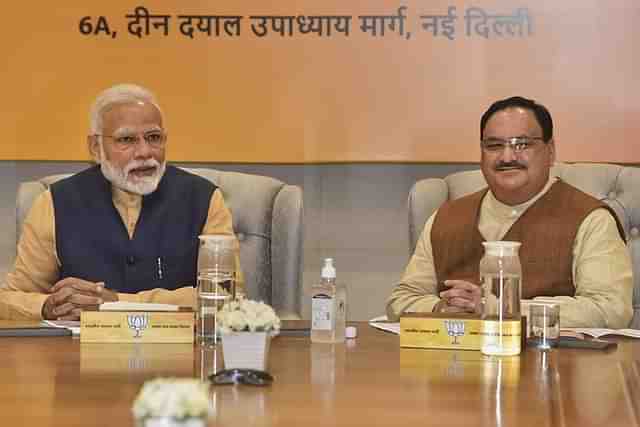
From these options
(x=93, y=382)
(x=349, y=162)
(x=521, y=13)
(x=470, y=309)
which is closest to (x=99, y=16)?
(x=349, y=162)

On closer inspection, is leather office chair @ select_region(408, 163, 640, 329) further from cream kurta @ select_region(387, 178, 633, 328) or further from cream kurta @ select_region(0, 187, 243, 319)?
cream kurta @ select_region(0, 187, 243, 319)

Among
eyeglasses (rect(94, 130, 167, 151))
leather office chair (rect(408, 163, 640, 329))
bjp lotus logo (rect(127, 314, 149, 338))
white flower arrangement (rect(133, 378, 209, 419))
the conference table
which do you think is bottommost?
the conference table

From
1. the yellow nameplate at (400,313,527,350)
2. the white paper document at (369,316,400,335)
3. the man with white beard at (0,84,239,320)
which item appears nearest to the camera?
the yellow nameplate at (400,313,527,350)

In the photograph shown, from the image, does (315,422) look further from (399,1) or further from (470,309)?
(399,1)

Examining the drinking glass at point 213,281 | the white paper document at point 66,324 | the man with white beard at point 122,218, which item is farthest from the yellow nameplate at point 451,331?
the man with white beard at point 122,218

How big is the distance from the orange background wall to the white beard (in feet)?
2.19

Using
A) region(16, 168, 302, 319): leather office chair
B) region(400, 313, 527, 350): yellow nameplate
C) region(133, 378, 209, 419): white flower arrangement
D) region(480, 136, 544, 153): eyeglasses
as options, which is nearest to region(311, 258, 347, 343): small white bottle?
region(400, 313, 527, 350): yellow nameplate

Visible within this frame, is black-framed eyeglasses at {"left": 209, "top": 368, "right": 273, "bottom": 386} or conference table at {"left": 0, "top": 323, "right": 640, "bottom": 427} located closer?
conference table at {"left": 0, "top": 323, "right": 640, "bottom": 427}

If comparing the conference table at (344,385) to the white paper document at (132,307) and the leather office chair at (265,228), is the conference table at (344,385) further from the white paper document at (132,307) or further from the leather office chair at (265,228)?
the leather office chair at (265,228)

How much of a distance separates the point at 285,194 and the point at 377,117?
2.38ft

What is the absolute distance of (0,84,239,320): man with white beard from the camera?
388cm

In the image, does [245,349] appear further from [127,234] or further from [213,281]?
[127,234]

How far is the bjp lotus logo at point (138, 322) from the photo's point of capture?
108 inches

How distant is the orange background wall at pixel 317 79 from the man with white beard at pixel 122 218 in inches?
25.4
